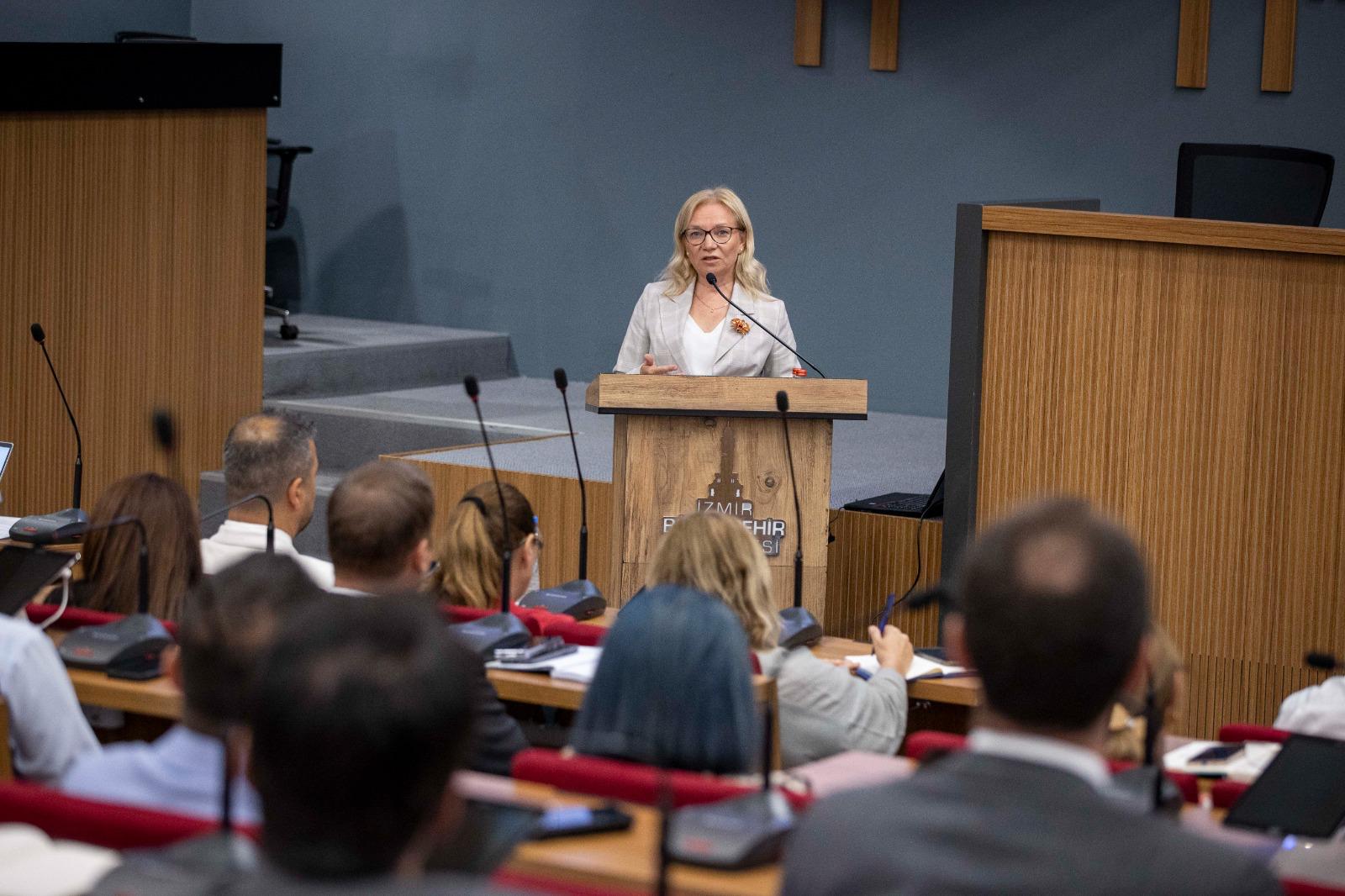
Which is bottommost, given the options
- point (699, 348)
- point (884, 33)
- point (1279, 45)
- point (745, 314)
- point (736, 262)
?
point (699, 348)

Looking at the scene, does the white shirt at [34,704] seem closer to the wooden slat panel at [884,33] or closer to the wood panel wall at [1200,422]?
the wood panel wall at [1200,422]

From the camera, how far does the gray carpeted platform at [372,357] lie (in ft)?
23.8

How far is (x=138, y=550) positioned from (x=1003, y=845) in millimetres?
2358

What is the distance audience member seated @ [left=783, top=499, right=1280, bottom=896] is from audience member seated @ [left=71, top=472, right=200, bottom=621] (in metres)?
2.07

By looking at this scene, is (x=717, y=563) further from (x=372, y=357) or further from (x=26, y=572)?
(x=372, y=357)

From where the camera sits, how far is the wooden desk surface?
184 centimetres

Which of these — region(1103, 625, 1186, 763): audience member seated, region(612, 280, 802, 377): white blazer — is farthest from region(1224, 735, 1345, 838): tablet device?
region(612, 280, 802, 377): white blazer

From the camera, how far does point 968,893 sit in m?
1.38

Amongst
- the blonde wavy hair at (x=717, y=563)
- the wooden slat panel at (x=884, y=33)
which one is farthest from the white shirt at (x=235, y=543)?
the wooden slat panel at (x=884, y=33)

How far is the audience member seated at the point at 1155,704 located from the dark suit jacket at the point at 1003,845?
90 centimetres

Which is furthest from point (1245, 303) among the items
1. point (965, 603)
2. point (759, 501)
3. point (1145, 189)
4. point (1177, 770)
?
point (1145, 189)

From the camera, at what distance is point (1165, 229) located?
4.02m

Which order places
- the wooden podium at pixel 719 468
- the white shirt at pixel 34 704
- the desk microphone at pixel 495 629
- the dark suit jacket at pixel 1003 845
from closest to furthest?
1. the dark suit jacket at pixel 1003 845
2. the white shirt at pixel 34 704
3. the desk microphone at pixel 495 629
4. the wooden podium at pixel 719 468

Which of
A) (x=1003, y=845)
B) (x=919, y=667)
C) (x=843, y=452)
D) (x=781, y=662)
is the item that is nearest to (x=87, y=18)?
(x=843, y=452)
